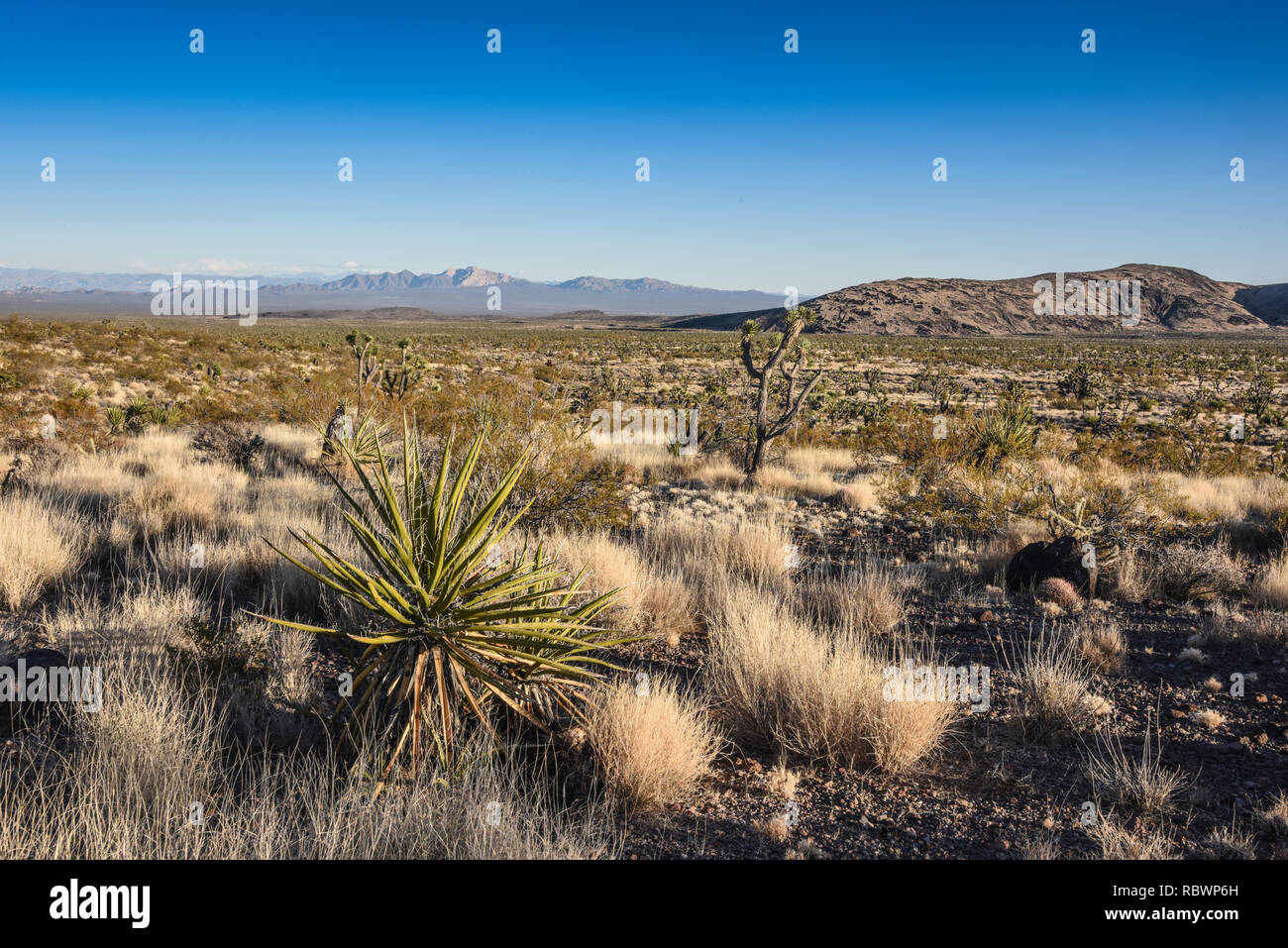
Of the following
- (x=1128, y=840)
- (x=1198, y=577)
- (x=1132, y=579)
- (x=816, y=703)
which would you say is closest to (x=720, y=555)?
(x=816, y=703)

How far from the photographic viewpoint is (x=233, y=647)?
4441 mm

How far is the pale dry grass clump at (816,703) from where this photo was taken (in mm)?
3715

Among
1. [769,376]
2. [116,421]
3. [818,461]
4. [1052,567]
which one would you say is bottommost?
[1052,567]

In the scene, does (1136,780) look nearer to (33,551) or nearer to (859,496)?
(859,496)

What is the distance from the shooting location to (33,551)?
5781 mm

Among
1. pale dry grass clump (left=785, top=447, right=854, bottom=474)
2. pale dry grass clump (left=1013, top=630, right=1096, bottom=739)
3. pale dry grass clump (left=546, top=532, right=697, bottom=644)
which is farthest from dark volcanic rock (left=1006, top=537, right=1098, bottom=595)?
pale dry grass clump (left=785, top=447, right=854, bottom=474)

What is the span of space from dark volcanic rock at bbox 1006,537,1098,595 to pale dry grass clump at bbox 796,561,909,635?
1164 millimetres

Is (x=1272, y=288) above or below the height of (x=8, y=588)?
above

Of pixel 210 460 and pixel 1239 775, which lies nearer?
pixel 1239 775

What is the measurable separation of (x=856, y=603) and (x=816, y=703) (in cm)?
195

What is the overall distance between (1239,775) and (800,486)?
824cm

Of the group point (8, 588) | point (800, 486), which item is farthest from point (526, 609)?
point (800, 486)
